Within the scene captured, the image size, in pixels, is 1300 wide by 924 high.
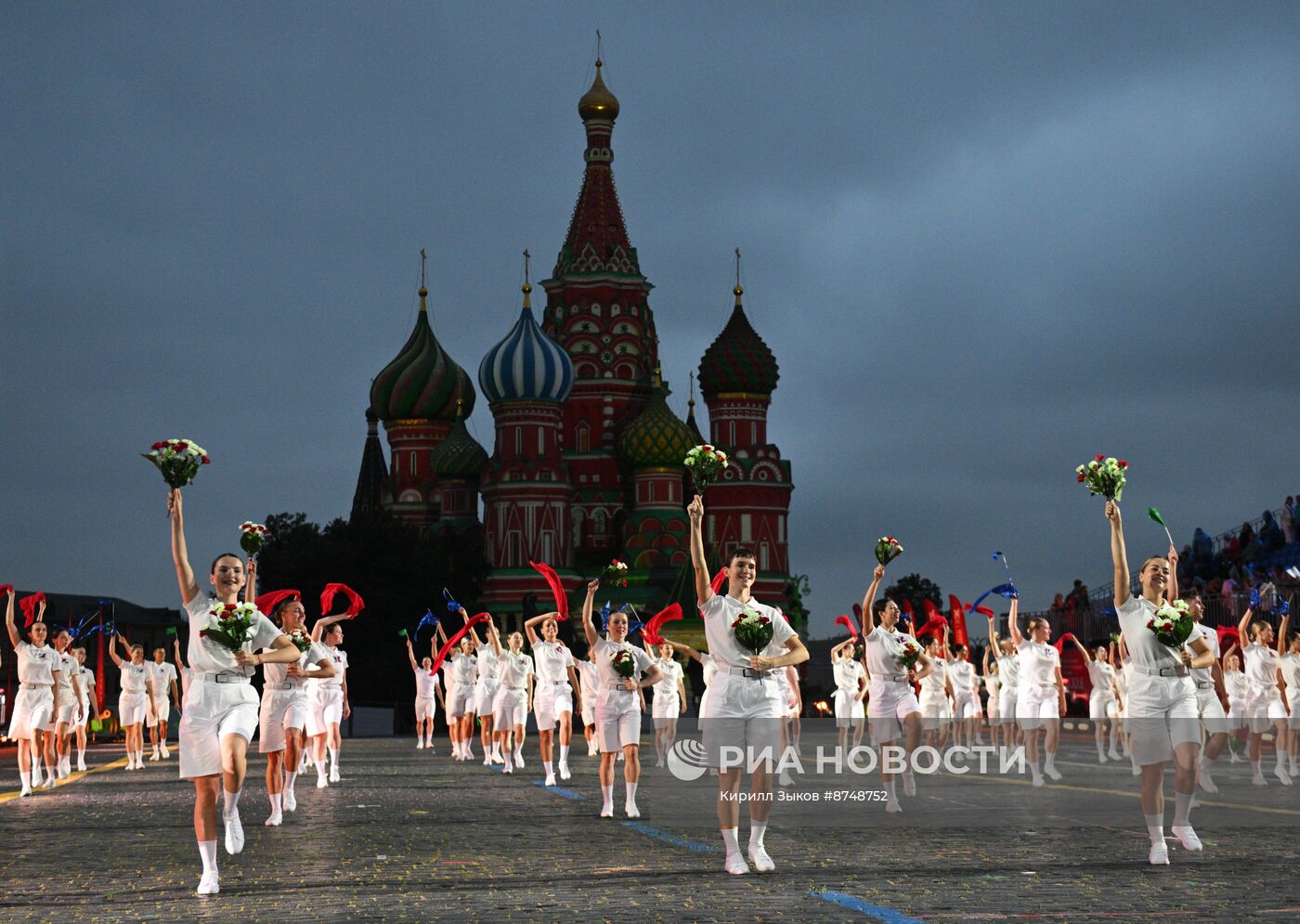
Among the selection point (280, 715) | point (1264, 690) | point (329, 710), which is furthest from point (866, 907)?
point (1264, 690)

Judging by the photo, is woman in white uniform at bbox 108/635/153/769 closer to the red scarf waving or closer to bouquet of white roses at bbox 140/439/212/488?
the red scarf waving

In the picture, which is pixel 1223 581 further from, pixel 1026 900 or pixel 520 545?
pixel 520 545

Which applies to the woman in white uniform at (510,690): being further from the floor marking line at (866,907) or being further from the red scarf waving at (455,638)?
the floor marking line at (866,907)

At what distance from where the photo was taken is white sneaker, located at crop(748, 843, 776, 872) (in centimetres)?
1158

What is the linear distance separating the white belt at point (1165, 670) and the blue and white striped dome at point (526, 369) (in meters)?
74.4

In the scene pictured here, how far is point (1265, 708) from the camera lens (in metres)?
23.2

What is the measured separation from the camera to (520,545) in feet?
280

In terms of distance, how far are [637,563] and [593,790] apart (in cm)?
6623

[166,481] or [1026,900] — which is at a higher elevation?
[166,481]

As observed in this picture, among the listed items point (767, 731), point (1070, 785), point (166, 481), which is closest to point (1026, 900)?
point (767, 731)

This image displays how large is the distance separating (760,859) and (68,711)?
15461 millimetres

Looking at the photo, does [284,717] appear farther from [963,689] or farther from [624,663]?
[963,689]

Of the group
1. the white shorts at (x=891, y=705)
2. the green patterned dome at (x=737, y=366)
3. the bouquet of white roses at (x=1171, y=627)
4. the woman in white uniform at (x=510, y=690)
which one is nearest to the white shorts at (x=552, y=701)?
the woman in white uniform at (x=510, y=690)

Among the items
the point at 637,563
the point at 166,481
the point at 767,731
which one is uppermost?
the point at 637,563
